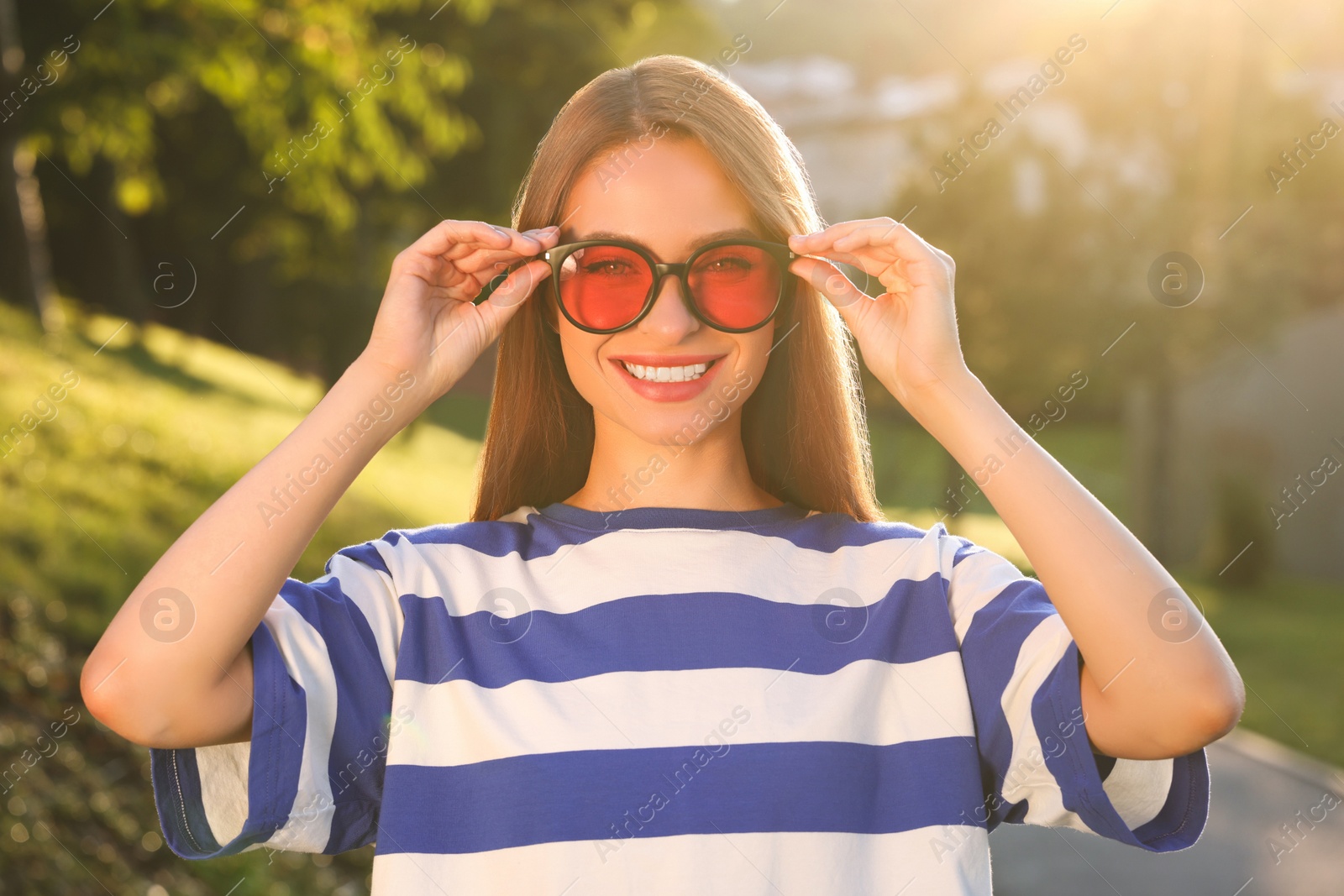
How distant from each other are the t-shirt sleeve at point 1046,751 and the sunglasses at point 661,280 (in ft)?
2.09

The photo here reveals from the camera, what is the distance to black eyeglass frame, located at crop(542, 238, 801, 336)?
1.97 m

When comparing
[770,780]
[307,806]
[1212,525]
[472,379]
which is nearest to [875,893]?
[770,780]

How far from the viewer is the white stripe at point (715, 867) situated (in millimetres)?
1651

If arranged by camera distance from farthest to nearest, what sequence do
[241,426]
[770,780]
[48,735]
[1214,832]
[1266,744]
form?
[241,426] < [1266,744] < [1214,832] < [48,735] < [770,780]

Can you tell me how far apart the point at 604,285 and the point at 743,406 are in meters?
0.49

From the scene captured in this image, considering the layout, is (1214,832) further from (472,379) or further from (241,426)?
(472,379)

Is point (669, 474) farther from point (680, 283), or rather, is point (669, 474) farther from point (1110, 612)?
point (1110, 612)

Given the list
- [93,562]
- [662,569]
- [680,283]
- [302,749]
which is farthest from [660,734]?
[93,562]

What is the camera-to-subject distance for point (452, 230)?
6.09ft

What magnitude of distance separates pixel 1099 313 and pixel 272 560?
40.7 feet

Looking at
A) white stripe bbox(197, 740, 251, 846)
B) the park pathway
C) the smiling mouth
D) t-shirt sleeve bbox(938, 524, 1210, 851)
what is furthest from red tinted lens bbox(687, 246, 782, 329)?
the park pathway

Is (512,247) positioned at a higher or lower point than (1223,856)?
higher

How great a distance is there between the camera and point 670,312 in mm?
1979

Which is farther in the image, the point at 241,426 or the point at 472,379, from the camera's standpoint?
the point at 472,379
